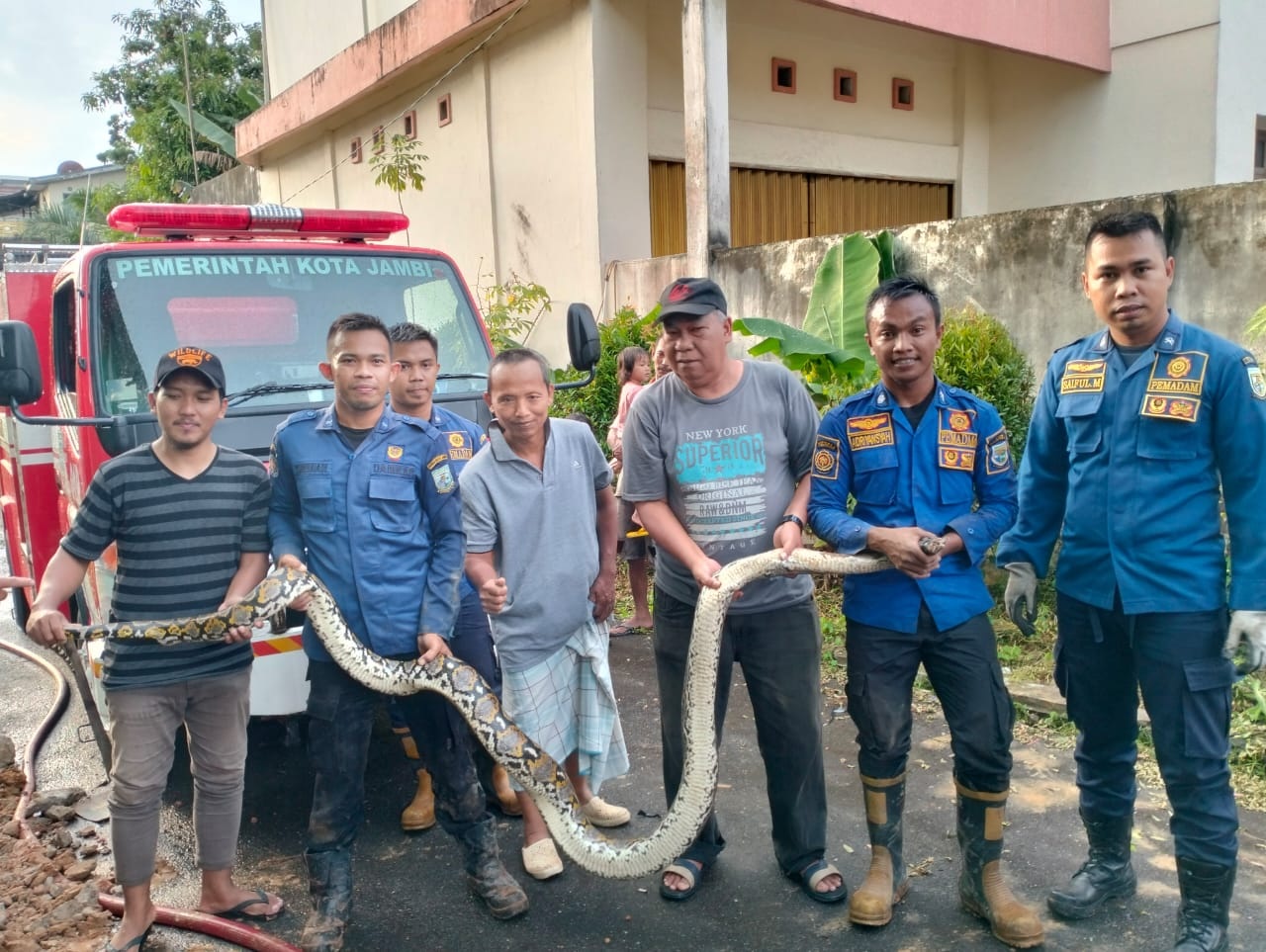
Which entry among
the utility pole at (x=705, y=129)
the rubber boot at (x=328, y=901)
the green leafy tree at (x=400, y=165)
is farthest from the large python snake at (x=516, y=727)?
the green leafy tree at (x=400, y=165)

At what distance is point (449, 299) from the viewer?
496cm

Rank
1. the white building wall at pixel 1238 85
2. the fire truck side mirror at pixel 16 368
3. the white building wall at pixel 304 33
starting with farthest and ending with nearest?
the white building wall at pixel 304 33, the white building wall at pixel 1238 85, the fire truck side mirror at pixel 16 368

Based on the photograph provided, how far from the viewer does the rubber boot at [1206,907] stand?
2.74 meters

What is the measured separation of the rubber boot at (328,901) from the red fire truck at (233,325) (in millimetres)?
720

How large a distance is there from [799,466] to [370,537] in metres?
1.38

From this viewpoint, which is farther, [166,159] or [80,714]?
[166,159]

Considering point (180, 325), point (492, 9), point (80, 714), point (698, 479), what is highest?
point (492, 9)

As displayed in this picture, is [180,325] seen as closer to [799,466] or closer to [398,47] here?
A: [799,466]

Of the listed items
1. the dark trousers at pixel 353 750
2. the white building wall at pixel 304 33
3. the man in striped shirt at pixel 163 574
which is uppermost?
the white building wall at pixel 304 33

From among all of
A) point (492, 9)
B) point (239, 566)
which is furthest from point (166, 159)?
point (239, 566)

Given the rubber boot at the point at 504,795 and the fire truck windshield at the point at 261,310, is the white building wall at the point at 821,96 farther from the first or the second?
the rubber boot at the point at 504,795

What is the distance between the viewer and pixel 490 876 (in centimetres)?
322

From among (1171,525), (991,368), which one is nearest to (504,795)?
(1171,525)

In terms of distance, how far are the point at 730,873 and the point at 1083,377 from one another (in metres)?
2.01
